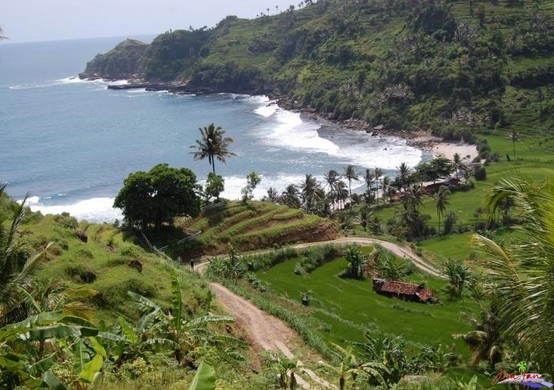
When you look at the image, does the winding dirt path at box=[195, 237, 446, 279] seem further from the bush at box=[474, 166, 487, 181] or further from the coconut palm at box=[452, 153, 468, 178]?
the bush at box=[474, 166, 487, 181]

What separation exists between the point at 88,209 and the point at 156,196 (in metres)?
53.4

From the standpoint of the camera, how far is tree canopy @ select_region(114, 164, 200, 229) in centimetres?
6222

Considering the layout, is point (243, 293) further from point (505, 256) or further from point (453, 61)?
point (453, 61)

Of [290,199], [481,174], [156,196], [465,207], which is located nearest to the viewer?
[156,196]

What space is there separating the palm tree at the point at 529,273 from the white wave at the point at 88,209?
329ft

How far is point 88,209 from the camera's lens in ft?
362

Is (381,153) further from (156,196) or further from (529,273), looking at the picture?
(529,273)

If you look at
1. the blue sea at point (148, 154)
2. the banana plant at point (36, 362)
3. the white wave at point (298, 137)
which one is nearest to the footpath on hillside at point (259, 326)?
the banana plant at point (36, 362)

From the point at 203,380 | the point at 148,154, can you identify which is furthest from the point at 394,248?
the point at 148,154

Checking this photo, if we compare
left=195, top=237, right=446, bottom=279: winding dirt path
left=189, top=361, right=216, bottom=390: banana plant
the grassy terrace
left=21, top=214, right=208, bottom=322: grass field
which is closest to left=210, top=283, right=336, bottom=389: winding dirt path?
left=21, top=214, right=208, bottom=322: grass field

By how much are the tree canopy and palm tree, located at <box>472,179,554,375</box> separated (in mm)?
55803

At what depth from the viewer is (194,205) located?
64.0m

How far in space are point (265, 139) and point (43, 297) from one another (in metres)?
149

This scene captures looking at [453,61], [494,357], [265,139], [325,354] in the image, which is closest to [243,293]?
[325,354]
